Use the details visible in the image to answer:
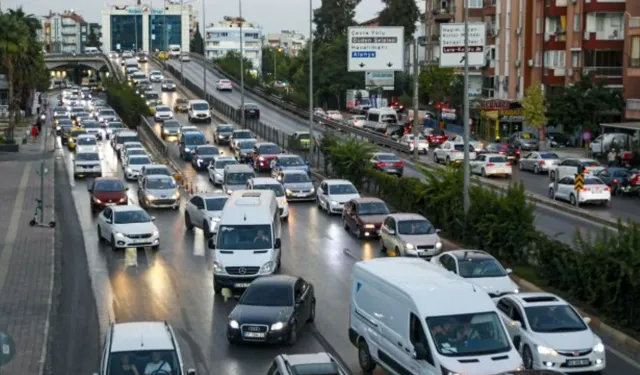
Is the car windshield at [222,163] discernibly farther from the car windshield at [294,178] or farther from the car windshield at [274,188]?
the car windshield at [274,188]

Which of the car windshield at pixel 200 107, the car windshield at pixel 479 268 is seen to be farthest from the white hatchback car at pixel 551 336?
the car windshield at pixel 200 107

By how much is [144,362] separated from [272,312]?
5281 millimetres

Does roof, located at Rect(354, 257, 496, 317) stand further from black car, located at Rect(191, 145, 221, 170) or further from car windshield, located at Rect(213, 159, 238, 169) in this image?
black car, located at Rect(191, 145, 221, 170)

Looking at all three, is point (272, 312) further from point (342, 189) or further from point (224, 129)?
point (224, 129)

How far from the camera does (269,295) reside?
22.5 m

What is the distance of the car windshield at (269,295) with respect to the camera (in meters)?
22.3

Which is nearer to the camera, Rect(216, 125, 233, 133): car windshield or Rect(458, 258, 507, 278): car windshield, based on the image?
Rect(458, 258, 507, 278): car windshield

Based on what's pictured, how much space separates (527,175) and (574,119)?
1562cm

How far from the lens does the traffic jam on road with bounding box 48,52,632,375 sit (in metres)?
17.3

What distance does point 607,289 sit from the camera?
909 inches

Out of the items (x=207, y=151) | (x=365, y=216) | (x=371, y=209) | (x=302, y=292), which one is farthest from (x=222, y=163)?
(x=302, y=292)

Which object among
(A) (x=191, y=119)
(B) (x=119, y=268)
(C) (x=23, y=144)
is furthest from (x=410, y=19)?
(B) (x=119, y=268)

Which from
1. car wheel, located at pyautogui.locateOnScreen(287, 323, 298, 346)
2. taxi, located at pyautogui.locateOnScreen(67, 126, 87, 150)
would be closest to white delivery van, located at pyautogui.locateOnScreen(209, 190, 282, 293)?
car wheel, located at pyautogui.locateOnScreen(287, 323, 298, 346)

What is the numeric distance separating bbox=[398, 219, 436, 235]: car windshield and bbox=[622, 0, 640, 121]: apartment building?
141 feet
